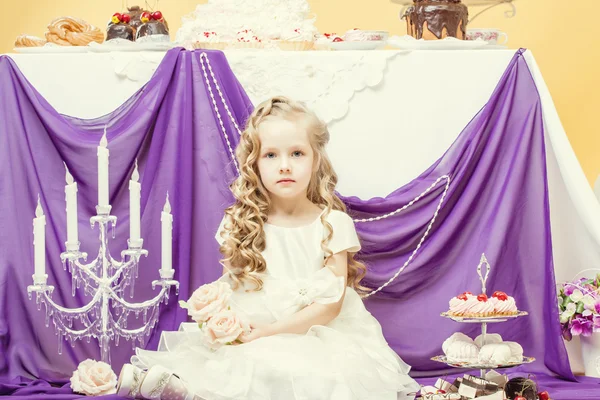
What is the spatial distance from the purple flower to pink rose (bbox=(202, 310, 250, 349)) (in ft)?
4.12

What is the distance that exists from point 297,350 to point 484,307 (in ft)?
2.17

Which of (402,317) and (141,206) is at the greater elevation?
(141,206)

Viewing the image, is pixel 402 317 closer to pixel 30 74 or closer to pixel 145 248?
pixel 145 248

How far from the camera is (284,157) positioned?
10.7 ft

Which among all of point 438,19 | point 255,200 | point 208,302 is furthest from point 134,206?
point 438,19

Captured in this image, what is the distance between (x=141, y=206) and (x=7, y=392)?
77 centimetres

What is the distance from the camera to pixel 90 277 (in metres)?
3.63

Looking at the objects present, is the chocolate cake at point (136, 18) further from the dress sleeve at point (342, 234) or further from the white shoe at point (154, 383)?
the white shoe at point (154, 383)

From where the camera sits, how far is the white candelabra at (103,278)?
3.36 m

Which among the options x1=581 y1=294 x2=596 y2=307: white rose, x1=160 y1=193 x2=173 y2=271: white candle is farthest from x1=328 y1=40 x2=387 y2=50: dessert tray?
x1=581 y1=294 x2=596 y2=307: white rose

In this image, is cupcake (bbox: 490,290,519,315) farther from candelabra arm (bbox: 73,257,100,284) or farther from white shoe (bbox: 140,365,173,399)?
candelabra arm (bbox: 73,257,100,284)

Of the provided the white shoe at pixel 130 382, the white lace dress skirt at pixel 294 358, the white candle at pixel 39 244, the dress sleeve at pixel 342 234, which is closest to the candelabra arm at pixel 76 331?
the white candle at pixel 39 244

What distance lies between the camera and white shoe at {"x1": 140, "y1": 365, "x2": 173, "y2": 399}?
2947 mm

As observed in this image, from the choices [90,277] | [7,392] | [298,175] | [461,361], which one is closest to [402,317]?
[461,361]
